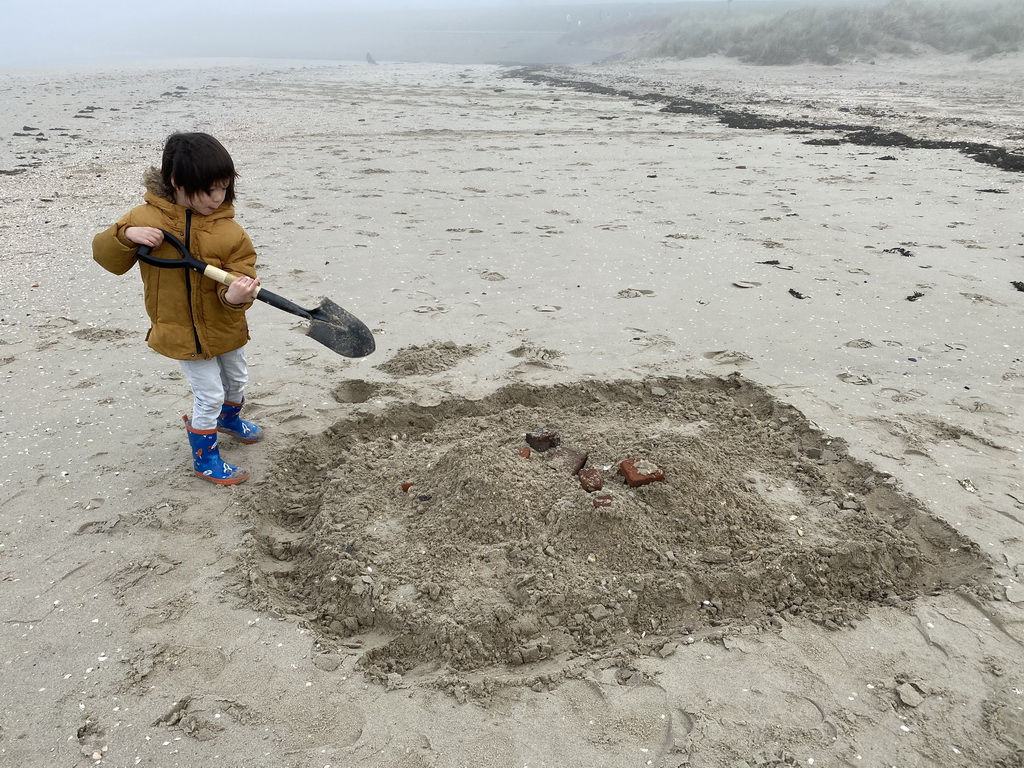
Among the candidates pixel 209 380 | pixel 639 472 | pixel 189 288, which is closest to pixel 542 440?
pixel 639 472

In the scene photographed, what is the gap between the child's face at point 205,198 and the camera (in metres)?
2.46

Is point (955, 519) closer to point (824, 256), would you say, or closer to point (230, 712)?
point (230, 712)

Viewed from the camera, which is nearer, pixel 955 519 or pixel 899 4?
pixel 955 519

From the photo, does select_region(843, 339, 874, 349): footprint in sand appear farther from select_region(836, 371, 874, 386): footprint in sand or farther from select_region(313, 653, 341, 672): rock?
select_region(313, 653, 341, 672): rock

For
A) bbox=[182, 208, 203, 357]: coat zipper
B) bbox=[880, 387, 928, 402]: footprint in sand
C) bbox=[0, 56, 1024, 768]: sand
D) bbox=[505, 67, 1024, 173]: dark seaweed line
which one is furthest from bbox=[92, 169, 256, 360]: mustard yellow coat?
bbox=[505, 67, 1024, 173]: dark seaweed line

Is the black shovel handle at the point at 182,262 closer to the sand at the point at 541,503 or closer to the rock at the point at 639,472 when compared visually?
the sand at the point at 541,503

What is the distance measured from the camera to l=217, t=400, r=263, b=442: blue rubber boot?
314 centimetres

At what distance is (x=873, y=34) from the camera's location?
2247 centimetres

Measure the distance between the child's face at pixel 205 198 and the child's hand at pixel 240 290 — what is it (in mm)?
310

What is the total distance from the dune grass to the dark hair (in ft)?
77.8

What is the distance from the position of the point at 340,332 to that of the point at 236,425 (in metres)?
0.68

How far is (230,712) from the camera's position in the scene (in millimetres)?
1897

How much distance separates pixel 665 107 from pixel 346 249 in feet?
36.0

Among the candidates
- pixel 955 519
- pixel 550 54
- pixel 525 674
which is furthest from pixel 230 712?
pixel 550 54
